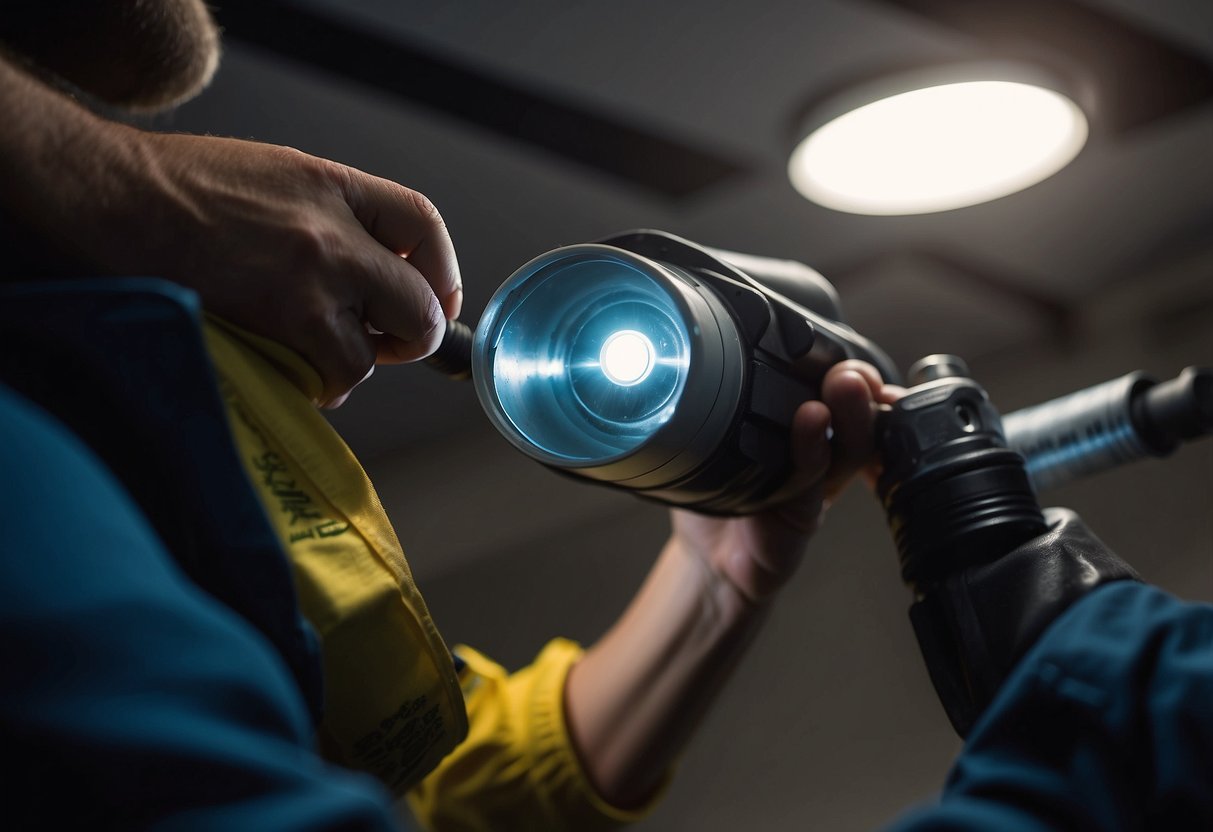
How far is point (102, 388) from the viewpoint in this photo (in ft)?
1.21

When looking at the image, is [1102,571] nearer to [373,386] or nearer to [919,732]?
[373,386]

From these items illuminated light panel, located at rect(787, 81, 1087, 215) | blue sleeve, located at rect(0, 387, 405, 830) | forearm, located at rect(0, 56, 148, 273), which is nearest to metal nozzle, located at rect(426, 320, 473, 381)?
forearm, located at rect(0, 56, 148, 273)

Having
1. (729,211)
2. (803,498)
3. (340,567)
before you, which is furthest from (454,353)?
(729,211)

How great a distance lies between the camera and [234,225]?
0.46m

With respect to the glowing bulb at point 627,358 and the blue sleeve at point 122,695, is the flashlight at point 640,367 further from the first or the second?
the blue sleeve at point 122,695

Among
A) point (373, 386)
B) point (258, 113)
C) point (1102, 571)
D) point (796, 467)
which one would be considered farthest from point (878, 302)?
point (1102, 571)

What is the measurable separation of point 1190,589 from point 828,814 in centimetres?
97

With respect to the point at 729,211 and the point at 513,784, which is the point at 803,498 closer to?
the point at 513,784

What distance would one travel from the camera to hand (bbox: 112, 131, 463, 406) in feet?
1.48

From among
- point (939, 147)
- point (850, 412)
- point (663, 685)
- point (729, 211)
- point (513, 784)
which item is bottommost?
point (513, 784)

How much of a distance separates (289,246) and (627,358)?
187 mm

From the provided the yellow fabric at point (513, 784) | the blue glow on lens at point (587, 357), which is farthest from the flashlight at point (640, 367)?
the yellow fabric at point (513, 784)

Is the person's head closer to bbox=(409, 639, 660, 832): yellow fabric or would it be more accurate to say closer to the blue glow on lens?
the blue glow on lens

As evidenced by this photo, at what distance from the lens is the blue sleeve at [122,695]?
0.24 meters
